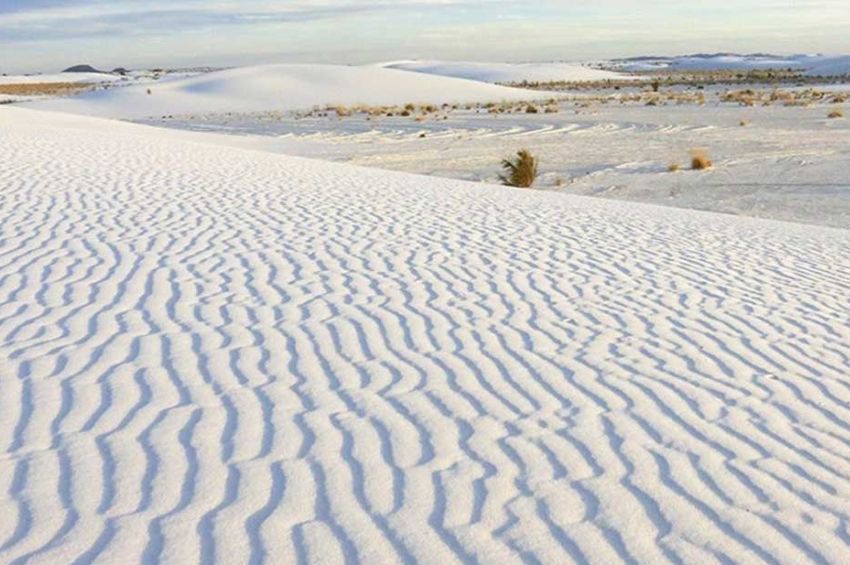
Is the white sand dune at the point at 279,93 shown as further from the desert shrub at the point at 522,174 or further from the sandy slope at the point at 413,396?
the sandy slope at the point at 413,396

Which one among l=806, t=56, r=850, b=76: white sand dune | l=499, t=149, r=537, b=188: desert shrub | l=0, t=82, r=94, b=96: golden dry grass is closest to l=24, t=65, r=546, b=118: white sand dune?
l=0, t=82, r=94, b=96: golden dry grass

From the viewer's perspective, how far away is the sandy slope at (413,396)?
3.31 metres

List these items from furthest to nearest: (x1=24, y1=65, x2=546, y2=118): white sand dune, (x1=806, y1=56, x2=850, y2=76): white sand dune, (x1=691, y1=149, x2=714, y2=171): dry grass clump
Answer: (x1=806, y1=56, x2=850, y2=76): white sand dune, (x1=24, y1=65, x2=546, y2=118): white sand dune, (x1=691, y1=149, x2=714, y2=171): dry grass clump

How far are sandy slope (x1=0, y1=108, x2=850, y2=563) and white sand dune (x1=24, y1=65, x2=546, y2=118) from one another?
134 ft

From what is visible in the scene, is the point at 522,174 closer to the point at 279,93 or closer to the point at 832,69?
the point at 279,93

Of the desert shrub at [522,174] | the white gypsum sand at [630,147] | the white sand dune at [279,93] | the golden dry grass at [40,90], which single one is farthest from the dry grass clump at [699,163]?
the golden dry grass at [40,90]

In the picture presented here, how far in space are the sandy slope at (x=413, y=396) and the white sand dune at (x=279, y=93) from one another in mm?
40839

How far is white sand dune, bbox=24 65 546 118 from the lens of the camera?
1927 inches

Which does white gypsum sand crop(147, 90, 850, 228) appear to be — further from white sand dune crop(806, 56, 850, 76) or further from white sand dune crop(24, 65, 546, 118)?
white sand dune crop(806, 56, 850, 76)

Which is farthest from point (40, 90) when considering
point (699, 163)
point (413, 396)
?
point (413, 396)

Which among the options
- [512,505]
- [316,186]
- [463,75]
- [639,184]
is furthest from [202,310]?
[463,75]

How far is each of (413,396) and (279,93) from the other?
51.1 metres

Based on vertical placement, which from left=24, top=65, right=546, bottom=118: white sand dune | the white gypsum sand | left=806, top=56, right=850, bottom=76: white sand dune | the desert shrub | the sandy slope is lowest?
left=806, top=56, right=850, bottom=76: white sand dune

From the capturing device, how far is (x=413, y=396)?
4.60 meters
